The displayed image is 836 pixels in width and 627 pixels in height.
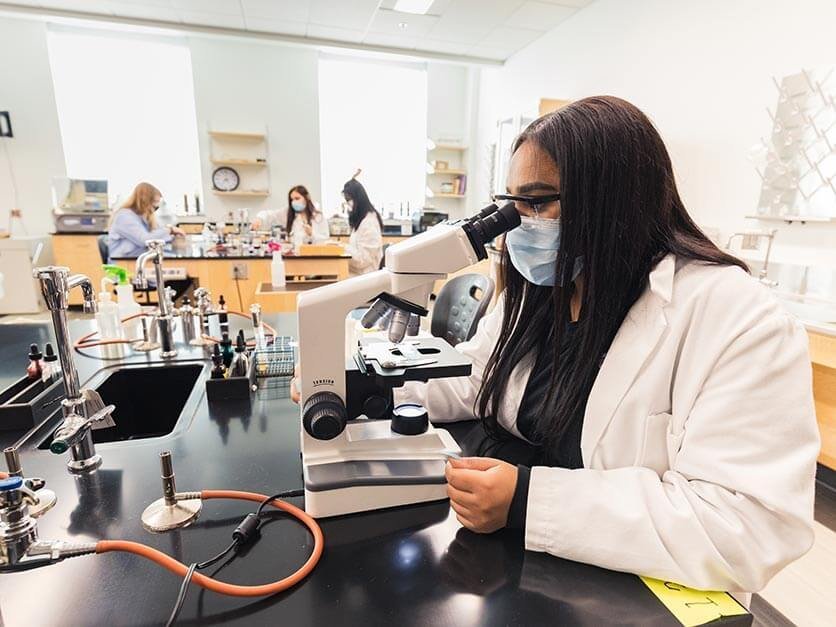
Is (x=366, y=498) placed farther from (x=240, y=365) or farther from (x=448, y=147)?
(x=448, y=147)

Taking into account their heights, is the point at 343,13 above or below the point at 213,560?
above

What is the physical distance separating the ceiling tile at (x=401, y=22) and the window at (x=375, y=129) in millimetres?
1421

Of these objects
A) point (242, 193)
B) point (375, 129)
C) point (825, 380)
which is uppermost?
point (375, 129)

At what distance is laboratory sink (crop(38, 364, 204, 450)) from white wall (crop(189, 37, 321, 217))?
507 centimetres

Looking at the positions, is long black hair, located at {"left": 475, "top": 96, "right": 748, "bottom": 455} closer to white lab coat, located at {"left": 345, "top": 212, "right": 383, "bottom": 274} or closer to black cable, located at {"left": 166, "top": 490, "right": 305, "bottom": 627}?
black cable, located at {"left": 166, "top": 490, "right": 305, "bottom": 627}

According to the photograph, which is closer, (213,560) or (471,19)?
(213,560)

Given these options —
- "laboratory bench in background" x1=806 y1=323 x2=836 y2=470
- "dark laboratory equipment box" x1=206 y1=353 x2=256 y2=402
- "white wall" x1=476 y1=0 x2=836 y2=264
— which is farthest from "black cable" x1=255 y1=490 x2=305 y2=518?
"white wall" x1=476 y1=0 x2=836 y2=264

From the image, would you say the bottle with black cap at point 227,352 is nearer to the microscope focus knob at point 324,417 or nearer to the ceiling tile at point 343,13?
the microscope focus knob at point 324,417

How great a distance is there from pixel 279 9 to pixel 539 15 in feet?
7.80

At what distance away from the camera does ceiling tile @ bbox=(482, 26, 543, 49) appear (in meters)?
4.58

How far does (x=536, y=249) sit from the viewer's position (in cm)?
89

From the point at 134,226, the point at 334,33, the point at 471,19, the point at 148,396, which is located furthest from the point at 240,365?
the point at 334,33

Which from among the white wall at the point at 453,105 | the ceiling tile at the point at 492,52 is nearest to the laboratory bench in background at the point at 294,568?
the ceiling tile at the point at 492,52

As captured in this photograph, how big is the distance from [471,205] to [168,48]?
4.13 meters
